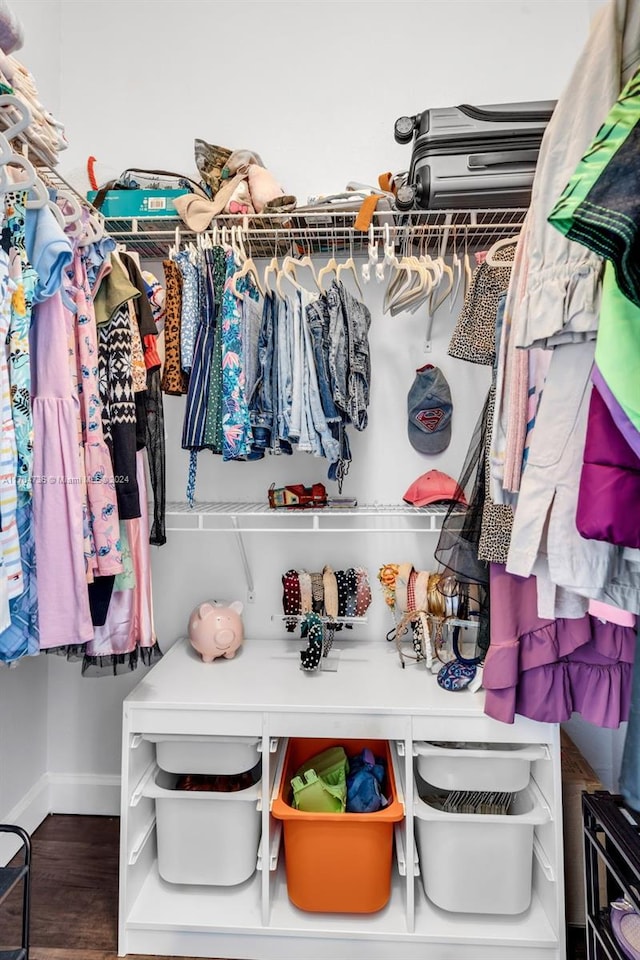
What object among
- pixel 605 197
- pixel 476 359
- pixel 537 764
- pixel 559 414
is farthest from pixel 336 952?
pixel 605 197

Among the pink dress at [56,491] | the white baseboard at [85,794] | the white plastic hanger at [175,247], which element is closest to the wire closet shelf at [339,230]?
the white plastic hanger at [175,247]

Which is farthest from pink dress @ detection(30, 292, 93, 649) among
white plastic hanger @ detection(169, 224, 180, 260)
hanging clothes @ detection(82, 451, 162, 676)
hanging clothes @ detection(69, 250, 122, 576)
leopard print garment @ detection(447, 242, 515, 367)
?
leopard print garment @ detection(447, 242, 515, 367)

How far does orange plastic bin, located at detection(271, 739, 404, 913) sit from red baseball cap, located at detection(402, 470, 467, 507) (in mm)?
908

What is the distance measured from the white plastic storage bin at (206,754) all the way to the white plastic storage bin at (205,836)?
62 mm

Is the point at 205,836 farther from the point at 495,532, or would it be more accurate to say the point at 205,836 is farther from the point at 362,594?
the point at 495,532

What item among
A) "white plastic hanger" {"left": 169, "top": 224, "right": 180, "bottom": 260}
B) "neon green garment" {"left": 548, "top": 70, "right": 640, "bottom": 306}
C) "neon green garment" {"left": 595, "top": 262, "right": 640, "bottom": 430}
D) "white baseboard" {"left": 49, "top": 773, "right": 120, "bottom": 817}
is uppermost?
"white plastic hanger" {"left": 169, "top": 224, "right": 180, "bottom": 260}

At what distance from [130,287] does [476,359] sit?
972 mm

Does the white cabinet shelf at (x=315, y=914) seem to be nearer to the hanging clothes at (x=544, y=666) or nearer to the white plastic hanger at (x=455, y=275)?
the hanging clothes at (x=544, y=666)

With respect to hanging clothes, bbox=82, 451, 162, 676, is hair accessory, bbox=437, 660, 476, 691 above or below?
below

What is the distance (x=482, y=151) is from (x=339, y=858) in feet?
6.80

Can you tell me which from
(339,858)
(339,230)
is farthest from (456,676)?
(339,230)

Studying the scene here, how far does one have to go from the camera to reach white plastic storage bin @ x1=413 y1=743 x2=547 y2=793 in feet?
4.96

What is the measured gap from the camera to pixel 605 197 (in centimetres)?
58

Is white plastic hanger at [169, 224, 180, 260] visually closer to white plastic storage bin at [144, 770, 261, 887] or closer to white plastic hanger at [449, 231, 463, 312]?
white plastic hanger at [449, 231, 463, 312]
